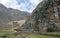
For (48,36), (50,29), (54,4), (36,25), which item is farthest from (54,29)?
(36,25)

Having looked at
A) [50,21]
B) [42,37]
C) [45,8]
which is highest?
[45,8]

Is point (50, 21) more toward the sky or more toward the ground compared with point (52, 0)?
more toward the ground

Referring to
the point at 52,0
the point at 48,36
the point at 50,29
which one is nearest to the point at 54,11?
the point at 52,0

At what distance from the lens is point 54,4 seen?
168 ft

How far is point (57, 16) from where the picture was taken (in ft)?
154

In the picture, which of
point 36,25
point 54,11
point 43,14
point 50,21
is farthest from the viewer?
point 36,25

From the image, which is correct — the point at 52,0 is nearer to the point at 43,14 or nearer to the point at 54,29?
the point at 43,14

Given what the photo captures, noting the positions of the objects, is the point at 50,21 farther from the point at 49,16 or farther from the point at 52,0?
the point at 52,0

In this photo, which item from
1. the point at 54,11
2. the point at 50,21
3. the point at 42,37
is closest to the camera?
the point at 42,37

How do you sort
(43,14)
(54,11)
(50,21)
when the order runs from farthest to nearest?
(43,14) < (54,11) < (50,21)

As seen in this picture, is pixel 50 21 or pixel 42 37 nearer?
pixel 42 37

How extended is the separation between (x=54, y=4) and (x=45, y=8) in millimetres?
4312

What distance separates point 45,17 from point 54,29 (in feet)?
38.2

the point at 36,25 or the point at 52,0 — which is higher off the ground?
the point at 52,0
